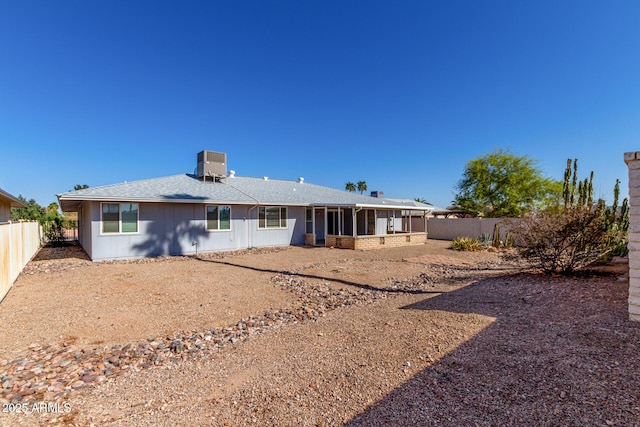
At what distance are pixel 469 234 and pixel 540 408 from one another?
20162mm

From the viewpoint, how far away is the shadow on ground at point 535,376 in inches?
98.5

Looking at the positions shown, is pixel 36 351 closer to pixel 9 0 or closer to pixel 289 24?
pixel 9 0

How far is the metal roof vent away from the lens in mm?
17859

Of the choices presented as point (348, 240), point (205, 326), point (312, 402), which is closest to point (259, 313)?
point (205, 326)

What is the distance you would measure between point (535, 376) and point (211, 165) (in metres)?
17.9

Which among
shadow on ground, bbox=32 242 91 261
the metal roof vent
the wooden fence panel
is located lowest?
shadow on ground, bbox=32 242 91 261

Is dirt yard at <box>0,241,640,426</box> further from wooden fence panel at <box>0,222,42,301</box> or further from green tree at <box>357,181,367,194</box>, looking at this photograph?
green tree at <box>357,181,367,194</box>

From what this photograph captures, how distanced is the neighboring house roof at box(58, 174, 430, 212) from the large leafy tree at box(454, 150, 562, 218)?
11.8 meters

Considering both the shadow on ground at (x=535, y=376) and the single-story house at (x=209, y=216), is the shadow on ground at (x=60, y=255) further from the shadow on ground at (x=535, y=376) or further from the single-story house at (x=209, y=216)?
the shadow on ground at (x=535, y=376)

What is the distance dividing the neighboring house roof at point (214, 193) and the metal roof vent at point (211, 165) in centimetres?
44

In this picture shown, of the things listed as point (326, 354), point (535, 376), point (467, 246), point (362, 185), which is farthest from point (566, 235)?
point (362, 185)

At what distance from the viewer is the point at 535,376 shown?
3068 millimetres

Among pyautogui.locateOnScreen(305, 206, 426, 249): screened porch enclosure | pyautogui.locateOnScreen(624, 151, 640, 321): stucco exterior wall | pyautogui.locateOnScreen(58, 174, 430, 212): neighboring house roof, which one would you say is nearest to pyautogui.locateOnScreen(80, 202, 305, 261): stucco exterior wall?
pyautogui.locateOnScreen(58, 174, 430, 212): neighboring house roof

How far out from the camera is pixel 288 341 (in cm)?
441
